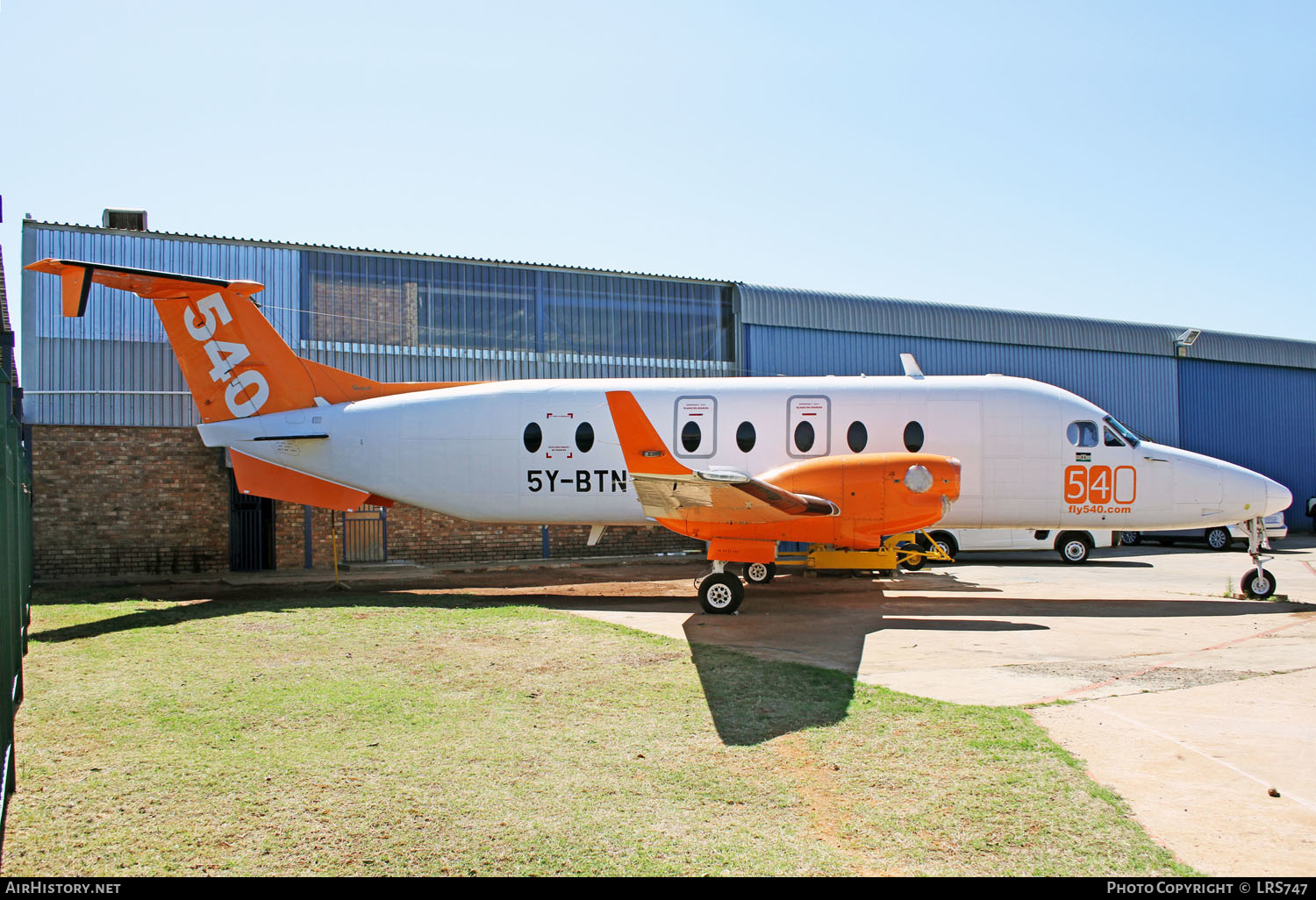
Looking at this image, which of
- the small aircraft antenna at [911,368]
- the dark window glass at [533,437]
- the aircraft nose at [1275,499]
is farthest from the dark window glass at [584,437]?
the aircraft nose at [1275,499]

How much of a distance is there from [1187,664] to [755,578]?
8426 mm

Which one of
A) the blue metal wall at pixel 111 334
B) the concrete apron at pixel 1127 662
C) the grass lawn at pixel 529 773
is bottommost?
the concrete apron at pixel 1127 662

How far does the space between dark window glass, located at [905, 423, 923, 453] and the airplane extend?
0.03 m

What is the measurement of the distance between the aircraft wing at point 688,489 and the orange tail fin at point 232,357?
6163 mm

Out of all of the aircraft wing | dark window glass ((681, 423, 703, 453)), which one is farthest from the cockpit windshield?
dark window glass ((681, 423, 703, 453))

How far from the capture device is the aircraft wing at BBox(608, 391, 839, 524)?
11227 mm

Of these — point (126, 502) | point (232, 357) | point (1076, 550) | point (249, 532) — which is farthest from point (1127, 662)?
point (126, 502)

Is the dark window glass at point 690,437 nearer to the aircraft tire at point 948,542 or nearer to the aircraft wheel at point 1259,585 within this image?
the aircraft wheel at point 1259,585

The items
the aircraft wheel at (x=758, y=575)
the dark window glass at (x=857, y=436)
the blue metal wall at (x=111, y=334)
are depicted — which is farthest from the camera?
the blue metal wall at (x=111, y=334)

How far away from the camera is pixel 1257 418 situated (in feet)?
113

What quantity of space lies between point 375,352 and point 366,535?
15.2 feet

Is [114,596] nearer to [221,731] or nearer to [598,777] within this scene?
[221,731]

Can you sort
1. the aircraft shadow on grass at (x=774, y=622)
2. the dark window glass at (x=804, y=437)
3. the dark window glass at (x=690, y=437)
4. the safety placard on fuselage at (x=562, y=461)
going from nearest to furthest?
the aircraft shadow on grass at (x=774, y=622), the dark window glass at (x=804, y=437), the dark window glass at (x=690, y=437), the safety placard on fuselage at (x=562, y=461)

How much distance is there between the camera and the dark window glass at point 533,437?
15719mm
